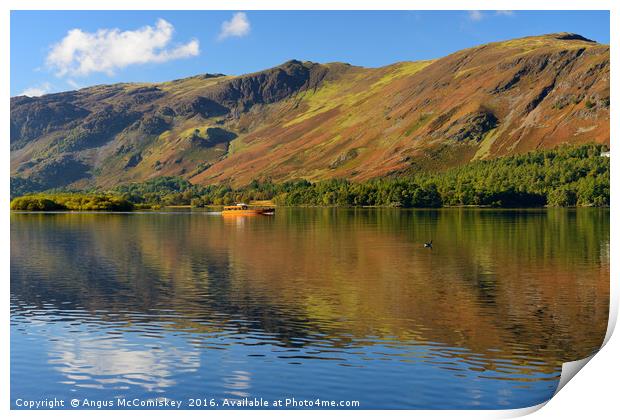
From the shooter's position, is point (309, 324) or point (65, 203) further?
point (65, 203)

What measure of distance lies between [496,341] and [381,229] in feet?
246

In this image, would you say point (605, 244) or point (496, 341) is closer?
point (496, 341)

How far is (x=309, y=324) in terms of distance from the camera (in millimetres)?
35406

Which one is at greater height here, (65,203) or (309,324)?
(65,203)

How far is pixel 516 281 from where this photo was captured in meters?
50.6

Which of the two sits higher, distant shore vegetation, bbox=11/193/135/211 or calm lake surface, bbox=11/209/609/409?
distant shore vegetation, bbox=11/193/135/211

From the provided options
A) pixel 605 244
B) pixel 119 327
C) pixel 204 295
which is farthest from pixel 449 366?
pixel 605 244

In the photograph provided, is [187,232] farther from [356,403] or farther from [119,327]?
[356,403]

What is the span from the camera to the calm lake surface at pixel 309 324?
86.2 ft

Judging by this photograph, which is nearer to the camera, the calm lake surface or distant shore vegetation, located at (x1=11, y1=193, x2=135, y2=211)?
the calm lake surface

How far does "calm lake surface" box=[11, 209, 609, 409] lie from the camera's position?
86.2 ft

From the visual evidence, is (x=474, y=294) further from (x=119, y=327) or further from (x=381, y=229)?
(x=381, y=229)

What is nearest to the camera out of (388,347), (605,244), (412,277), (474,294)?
(388,347)

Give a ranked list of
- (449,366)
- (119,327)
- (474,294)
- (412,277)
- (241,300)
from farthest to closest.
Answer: (412,277) < (474,294) < (241,300) < (119,327) < (449,366)
